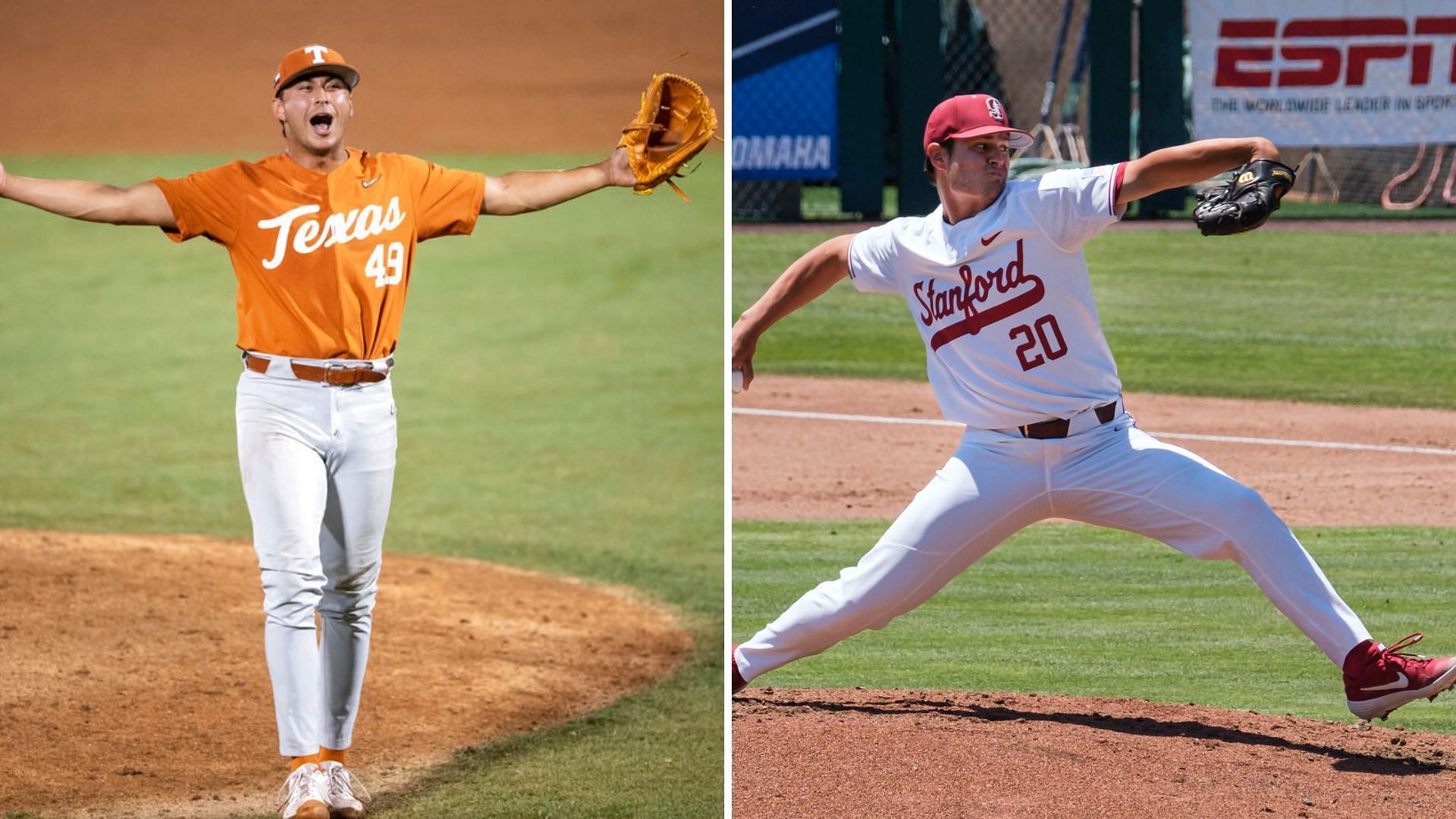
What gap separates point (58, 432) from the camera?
11.1 metres

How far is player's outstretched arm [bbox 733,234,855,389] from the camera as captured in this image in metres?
4.25

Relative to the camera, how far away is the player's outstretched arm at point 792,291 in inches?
167

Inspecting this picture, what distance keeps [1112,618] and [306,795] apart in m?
3.21

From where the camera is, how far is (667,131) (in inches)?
171

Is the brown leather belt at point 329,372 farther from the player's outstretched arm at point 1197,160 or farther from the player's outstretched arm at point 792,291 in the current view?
the player's outstretched arm at point 1197,160

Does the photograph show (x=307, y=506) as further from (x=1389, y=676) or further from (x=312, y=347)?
(x=1389, y=676)

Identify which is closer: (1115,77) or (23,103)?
(1115,77)

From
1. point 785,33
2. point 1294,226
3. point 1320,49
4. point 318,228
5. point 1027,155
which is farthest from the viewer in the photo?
point 1027,155

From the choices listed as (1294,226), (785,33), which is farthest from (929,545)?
(1294,226)

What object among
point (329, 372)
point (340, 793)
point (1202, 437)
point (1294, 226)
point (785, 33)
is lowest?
point (340, 793)

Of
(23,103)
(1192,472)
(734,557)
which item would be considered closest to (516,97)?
(23,103)

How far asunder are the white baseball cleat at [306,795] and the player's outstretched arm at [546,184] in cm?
148

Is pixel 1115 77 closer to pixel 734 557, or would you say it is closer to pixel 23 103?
pixel 734 557

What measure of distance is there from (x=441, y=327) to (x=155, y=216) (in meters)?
11.1
